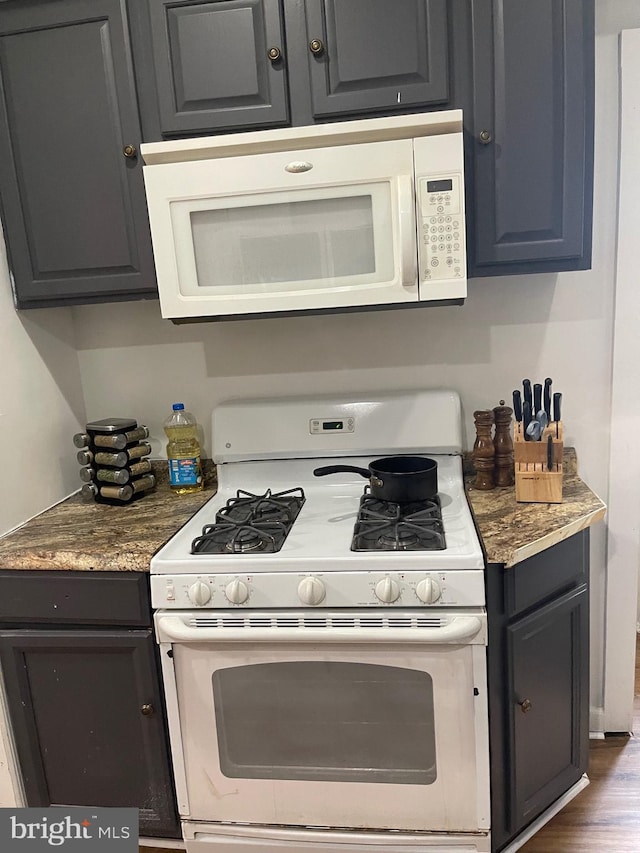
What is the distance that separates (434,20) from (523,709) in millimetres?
1662

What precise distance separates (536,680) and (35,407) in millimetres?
1578

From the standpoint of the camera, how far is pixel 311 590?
4.75ft

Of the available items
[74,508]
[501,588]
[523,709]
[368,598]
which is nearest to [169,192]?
[74,508]

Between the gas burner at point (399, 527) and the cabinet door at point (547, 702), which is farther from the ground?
the gas burner at point (399, 527)

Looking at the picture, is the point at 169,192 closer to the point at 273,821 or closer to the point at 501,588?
the point at 501,588

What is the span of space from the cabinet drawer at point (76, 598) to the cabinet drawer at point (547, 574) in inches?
34.2

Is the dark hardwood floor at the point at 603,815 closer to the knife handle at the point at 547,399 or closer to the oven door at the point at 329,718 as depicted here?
the oven door at the point at 329,718

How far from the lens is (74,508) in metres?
1.94

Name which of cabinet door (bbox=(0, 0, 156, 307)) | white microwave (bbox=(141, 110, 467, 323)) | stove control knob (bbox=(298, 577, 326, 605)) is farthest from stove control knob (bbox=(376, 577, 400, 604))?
cabinet door (bbox=(0, 0, 156, 307))

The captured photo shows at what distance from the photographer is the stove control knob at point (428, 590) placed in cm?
142

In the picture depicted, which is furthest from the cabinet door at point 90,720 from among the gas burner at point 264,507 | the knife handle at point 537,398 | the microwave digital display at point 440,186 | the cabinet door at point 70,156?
the microwave digital display at point 440,186

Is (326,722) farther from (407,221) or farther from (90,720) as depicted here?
(407,221)

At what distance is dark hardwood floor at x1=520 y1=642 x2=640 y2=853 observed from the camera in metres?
1.69

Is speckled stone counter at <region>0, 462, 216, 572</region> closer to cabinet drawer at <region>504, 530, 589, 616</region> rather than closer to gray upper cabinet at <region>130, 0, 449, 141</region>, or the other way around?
cabinet drawer at <region>504, 530, 589, 616</region>
